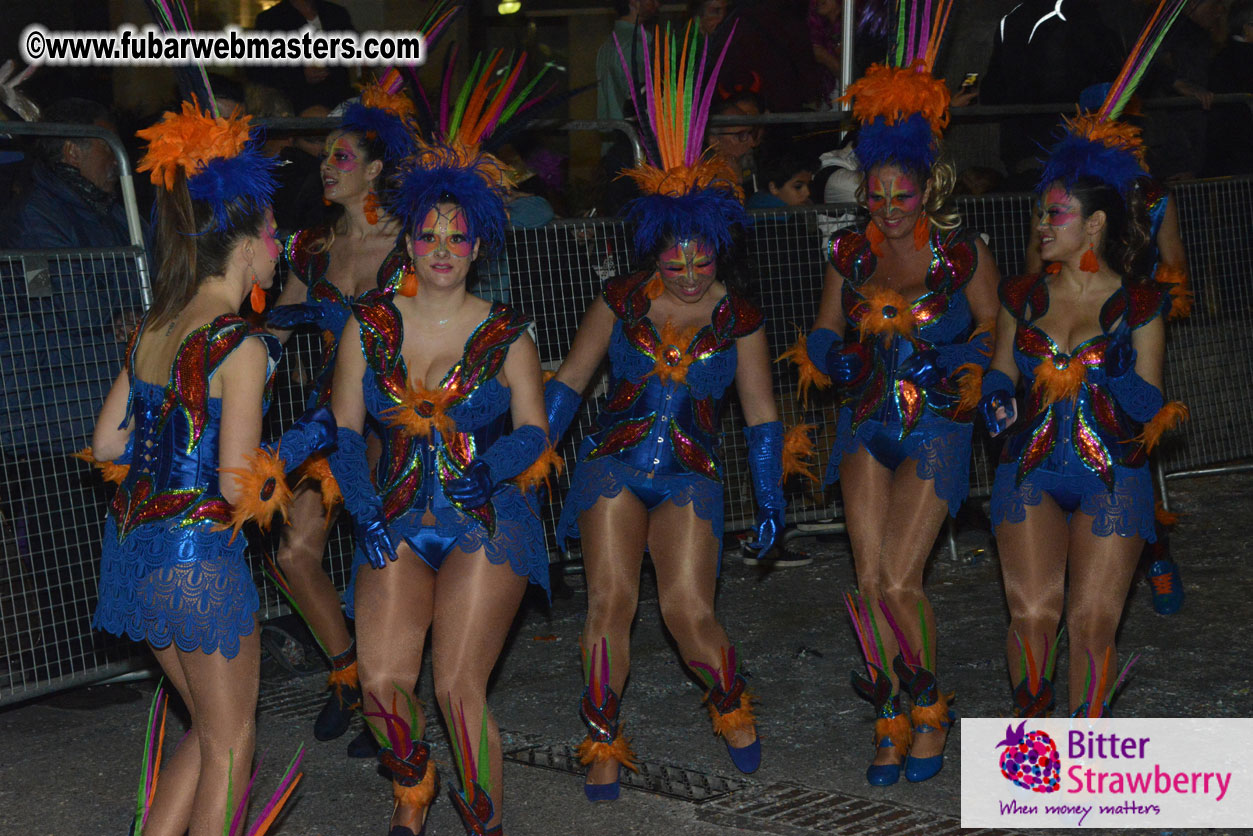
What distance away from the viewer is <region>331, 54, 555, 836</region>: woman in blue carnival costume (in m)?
4.18

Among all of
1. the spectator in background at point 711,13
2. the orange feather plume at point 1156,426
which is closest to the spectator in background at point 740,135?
the spectator in background at point 711,13

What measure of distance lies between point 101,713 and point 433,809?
178 cm

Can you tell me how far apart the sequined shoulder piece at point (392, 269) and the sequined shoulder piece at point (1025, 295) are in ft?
6.82

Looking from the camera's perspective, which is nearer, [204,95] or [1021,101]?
[204,95]

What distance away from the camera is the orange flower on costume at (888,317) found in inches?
198

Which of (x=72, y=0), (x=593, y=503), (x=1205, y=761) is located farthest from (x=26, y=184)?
(x=1205, y=761)

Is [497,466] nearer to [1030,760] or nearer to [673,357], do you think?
[673,357]

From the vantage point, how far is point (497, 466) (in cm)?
421

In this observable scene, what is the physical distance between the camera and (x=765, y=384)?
5055 millimetres

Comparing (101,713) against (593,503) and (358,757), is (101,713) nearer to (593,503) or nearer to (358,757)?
(358,757)

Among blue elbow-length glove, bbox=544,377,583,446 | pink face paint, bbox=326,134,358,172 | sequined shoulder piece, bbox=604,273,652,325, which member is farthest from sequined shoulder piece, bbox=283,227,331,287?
sequined shoulder piece, bbox=604,273,652,325

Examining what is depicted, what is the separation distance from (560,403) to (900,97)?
5.35 ft

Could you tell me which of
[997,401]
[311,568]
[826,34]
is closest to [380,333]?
[311,568]

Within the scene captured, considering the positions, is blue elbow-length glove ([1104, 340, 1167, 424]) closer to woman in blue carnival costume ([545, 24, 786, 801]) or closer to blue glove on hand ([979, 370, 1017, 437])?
blue glove on hand ([979, 370, 1017, 437])
